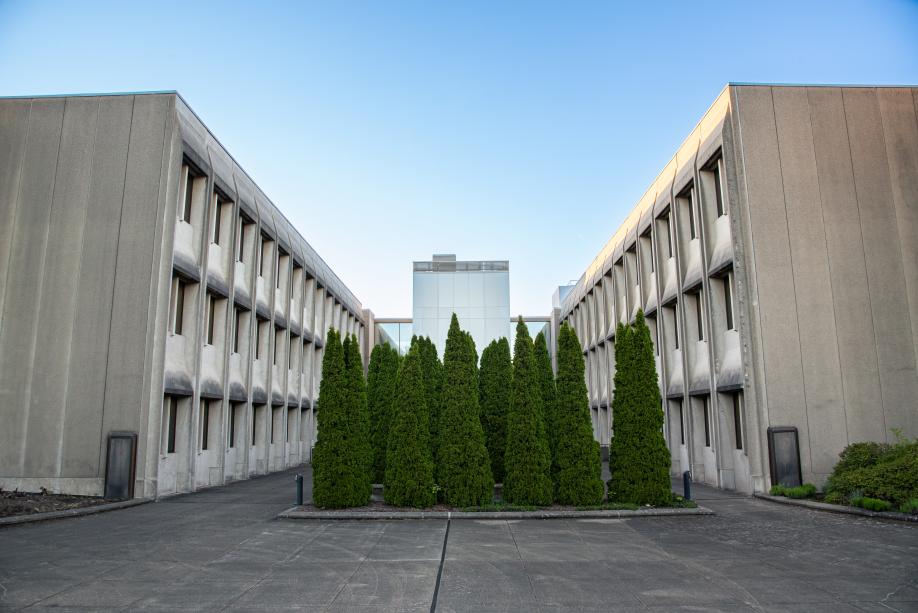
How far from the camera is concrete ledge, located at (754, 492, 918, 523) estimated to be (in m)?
12.3

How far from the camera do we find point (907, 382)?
16.8 m

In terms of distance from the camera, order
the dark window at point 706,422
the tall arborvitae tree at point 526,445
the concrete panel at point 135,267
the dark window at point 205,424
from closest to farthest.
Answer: the tall arborvitae tree at point 526,445
the concrete panel at point 135,267
the dark window at point 205,424
the dark window at point 706,422

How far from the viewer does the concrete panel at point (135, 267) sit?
16328 mm

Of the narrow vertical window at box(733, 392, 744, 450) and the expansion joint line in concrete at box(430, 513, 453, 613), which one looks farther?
the narrow vertical window at box(733, 392, 744, 450)

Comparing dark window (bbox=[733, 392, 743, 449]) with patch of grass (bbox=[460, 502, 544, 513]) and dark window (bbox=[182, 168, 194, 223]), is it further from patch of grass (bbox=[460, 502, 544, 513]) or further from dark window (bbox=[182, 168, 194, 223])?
dark window (bbox=[182, 168, 194, 223])

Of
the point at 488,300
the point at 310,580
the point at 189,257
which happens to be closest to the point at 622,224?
the point at 488,300

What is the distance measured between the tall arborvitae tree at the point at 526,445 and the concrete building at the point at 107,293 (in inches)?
358

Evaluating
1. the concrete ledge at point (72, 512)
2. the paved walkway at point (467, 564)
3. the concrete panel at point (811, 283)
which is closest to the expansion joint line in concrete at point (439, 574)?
the paved walkway at point (467, 564)

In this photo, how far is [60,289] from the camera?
16938 mm

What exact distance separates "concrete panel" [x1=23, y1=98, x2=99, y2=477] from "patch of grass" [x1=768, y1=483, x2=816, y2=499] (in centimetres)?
1791

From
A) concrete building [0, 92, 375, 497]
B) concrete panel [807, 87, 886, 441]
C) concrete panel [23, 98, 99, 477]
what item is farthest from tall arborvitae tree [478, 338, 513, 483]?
concrete panel [23, 98, 99, 477]

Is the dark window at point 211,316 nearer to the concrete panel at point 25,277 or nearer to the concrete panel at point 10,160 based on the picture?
the concrete panel at point 25,277

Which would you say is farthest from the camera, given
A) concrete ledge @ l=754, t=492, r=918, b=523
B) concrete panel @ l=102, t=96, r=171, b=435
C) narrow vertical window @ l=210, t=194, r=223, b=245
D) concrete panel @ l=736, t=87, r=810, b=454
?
narrow vertical window @ l=210, t=194, r=223, b=245

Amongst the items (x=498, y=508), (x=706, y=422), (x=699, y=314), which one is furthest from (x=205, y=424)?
(x=699, y=314)
